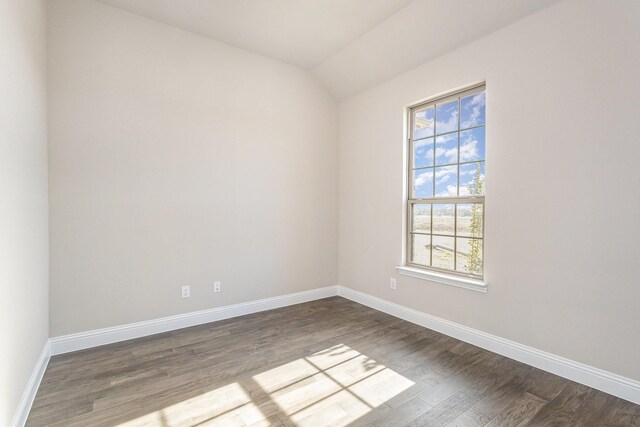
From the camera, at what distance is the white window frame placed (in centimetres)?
278

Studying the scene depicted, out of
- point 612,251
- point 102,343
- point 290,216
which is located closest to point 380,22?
point 290,216

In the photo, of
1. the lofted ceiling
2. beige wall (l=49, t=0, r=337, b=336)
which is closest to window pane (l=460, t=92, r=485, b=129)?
the lofted ceiling

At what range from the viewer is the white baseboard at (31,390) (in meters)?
1.64

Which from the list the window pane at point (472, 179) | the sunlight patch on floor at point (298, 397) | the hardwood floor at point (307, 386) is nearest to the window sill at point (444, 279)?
the hardwood floor at point (307, 386)

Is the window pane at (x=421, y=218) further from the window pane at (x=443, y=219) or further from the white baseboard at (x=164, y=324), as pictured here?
the white baseboard at (x=164, y=324)

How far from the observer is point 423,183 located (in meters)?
3.31

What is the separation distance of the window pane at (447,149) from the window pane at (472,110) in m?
0.15

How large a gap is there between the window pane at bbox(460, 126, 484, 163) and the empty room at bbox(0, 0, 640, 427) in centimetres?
2

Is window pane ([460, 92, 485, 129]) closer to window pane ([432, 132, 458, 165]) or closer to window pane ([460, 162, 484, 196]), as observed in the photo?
window pane ([432, 132, 458, 165])

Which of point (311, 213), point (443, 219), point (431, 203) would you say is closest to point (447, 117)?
point (431, 203)

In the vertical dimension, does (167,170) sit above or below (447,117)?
below

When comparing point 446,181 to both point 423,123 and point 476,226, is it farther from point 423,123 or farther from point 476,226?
point 423,123

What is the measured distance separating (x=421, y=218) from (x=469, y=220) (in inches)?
21.0

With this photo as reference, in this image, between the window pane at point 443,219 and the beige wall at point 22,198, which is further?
the window pane at point 443,219
